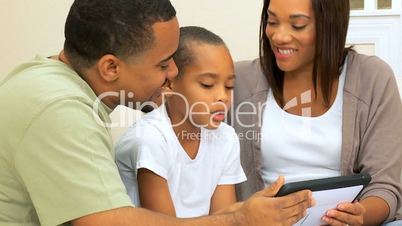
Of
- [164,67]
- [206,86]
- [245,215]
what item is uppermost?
[164,67]

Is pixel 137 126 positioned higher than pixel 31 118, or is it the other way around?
pixel 31 118

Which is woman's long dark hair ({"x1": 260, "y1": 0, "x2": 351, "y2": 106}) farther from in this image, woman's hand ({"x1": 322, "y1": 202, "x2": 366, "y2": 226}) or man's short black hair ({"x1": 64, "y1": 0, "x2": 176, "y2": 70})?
man's short black hair ({"x1": 64, "y1": 0, "x2": 176, "y2": 70})

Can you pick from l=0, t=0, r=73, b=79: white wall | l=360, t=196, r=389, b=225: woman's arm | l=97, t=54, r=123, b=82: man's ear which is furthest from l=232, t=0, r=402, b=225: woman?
l=0, t=0, r=73, b=79: white wall

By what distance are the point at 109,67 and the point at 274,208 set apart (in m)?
0.38

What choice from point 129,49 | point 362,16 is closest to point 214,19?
point 362,16

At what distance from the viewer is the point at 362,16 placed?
191cm

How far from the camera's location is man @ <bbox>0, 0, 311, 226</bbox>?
2.92 feet

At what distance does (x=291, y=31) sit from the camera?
150 centimetres

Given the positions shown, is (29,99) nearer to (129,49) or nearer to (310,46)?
(129,49)

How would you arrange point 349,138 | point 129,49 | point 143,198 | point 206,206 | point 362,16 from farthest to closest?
point 362,16 < point 349,138 < point 206,206 < point 143,198 < point 129,49

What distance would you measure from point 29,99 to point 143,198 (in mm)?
447

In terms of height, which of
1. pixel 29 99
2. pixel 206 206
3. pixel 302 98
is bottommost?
pixel 206 206

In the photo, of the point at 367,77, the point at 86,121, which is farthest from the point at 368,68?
the point at 86,121

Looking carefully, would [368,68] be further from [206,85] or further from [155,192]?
[155,192]
